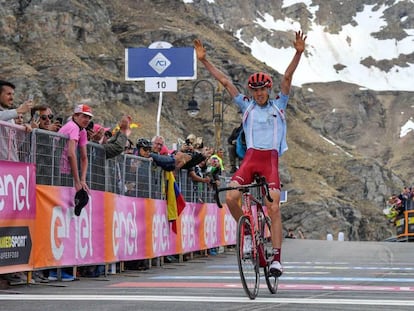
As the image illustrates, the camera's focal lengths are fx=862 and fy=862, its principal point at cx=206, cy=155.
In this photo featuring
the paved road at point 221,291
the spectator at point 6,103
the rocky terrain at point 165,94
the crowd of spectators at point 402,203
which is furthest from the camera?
the rocky terrain at point 165,94

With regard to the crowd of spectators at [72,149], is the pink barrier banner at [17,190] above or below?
below

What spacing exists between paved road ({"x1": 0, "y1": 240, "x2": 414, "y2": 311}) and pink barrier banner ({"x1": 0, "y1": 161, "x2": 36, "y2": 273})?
1.13 feet

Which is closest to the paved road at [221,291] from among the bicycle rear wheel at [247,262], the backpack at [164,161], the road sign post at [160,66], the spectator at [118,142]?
the bicycle rear wheel at [247,262]

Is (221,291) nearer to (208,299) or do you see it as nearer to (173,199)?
(208,299)

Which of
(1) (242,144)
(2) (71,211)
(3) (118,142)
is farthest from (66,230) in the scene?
(1) (242,144)

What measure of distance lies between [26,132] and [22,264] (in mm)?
1619

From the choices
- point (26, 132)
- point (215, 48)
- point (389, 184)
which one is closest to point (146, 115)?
point (215, 48)

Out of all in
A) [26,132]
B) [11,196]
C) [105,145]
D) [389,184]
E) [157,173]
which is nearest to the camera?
[11,196]

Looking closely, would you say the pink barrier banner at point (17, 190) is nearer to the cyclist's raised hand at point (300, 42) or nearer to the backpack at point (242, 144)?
the backpack at point (242, 144)

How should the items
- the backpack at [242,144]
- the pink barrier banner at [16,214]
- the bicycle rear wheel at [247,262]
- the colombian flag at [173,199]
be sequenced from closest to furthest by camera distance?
the bicycle rear wheel at [247,262] < the backpack at [242,144] < the pink barrier banner at [16,214] < the colombian flag at [173,199]

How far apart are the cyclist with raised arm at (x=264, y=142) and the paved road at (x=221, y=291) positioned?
79cm

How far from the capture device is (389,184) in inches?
5094

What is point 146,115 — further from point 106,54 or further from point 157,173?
point 157,173

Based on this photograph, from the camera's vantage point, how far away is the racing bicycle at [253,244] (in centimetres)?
818
